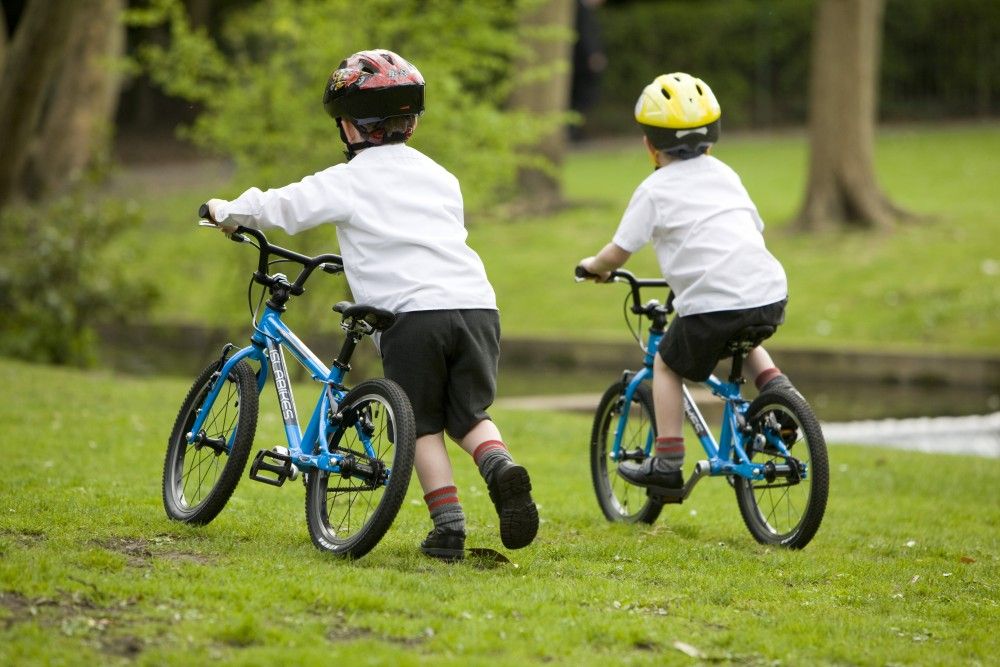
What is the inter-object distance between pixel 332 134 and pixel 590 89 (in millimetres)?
14659

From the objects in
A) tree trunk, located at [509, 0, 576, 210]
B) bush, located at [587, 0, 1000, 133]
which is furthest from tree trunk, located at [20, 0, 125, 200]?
bush, located at [587, 0, 1000, 133]

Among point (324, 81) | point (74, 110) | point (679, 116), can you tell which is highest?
point (74, 110)

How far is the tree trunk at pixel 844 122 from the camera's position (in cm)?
1891

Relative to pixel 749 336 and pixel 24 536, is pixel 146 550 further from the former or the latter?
pixel 749 336

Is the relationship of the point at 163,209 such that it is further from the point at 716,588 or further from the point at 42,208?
the point at 716,588

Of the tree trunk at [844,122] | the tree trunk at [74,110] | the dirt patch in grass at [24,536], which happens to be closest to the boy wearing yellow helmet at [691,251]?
the dirt patch in grass at [24,536]

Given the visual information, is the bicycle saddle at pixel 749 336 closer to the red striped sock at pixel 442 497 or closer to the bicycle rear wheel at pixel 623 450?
the bicycle rear wheel at pixel 623 450

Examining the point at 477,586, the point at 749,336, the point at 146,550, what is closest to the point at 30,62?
the point at 146,550

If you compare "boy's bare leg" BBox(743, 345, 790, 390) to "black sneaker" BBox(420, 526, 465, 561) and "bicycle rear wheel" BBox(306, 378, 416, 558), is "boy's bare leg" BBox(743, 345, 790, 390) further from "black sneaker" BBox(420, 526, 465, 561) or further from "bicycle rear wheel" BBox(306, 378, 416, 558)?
"bicycle rear wheel" BBox(306, 378, 416, 558)

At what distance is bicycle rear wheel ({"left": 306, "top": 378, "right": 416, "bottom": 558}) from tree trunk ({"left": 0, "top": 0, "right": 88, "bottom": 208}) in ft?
21.0

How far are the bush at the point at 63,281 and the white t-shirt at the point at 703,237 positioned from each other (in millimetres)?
8732

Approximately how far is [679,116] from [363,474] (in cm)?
205

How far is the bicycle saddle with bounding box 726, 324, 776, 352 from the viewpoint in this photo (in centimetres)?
592

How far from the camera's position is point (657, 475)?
6191 millimetres
